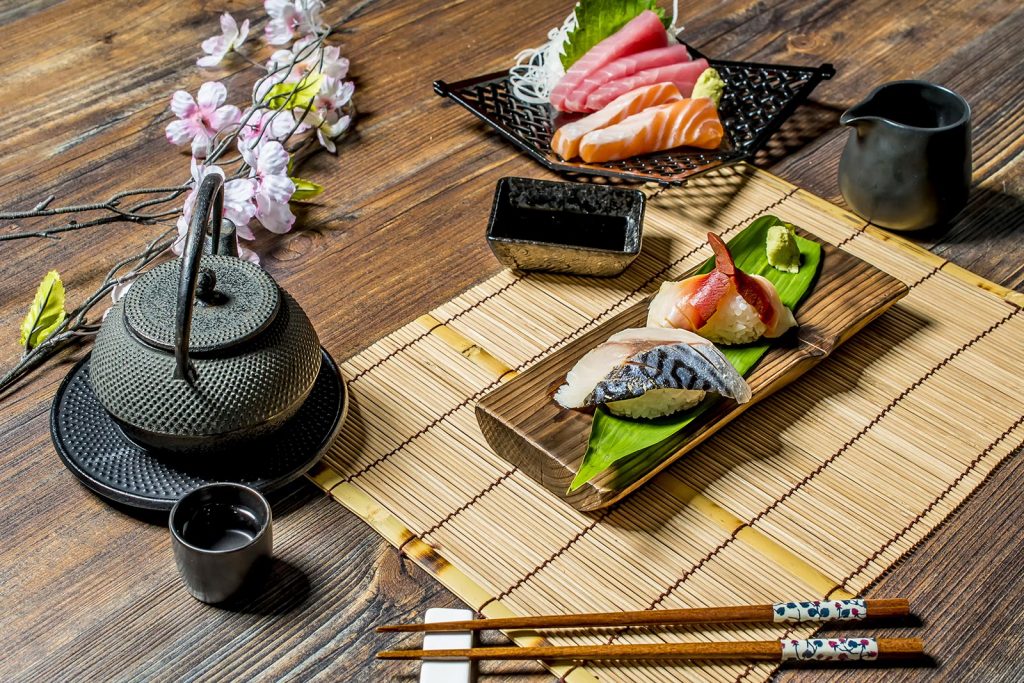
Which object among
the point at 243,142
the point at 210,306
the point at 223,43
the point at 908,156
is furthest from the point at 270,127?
the point at 908,156

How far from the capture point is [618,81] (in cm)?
198

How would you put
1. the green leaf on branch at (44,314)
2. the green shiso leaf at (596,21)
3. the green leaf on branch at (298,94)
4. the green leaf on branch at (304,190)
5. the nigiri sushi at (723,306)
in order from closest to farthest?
the nigiri sushi at (723,306)
the green leaf on branch at (44,314)
the green leaf on branch at (304,190)
the green leaf on branch at (298,94)
the green shiso leaf at (596,21)

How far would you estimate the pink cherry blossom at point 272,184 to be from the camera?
5.66 ft

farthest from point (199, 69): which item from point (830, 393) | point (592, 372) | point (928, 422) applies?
point (928, 422)

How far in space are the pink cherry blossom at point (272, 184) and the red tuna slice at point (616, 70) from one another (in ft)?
1.90

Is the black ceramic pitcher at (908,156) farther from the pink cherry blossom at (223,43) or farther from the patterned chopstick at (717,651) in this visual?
the pink cherry blossom at (223,43)

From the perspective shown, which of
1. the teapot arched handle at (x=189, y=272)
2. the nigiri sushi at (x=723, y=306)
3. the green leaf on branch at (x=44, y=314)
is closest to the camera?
the teapot arched handle at (x=189, y=272)

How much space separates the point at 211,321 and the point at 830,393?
0.90 m

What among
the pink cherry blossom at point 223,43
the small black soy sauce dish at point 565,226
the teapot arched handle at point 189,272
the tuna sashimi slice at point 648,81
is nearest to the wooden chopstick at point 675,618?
the teapot arched handle at point 189,272

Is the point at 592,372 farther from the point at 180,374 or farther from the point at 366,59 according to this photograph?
the point at 366,59

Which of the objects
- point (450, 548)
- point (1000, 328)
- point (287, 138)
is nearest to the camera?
point (450, 548)

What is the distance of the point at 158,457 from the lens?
133cm

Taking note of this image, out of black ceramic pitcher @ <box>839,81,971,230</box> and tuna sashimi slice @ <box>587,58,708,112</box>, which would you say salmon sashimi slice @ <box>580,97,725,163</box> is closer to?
tuna sashimi slice @ <box>587,58,708,112</box>

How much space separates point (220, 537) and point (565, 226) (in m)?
0.78
